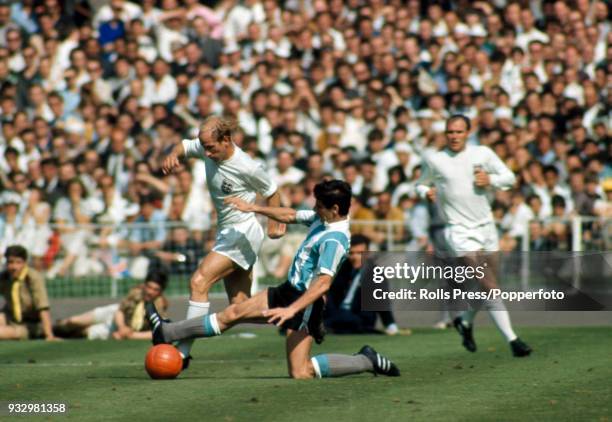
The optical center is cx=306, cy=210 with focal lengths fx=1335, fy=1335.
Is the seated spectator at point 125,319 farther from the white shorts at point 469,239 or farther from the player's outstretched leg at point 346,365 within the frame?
the player's outstretched leg at point 346,365

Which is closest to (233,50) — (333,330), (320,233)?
(333,330)

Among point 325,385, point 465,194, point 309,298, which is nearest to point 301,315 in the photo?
point 309,298

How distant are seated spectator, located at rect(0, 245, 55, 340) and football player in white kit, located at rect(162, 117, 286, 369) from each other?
4951 mm

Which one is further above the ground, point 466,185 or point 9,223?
point 466,185

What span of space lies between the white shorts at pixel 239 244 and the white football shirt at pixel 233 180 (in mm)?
88

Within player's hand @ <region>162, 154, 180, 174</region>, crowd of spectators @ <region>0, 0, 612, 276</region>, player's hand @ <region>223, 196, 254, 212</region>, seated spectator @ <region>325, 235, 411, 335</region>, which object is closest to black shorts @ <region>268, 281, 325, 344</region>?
player's hand @ <region>223, 196, 254, 212</region>

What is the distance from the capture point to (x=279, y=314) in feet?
32.5

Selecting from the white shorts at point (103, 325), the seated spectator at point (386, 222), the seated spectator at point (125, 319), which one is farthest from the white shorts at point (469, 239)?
the seated spectator at point (386, 222)

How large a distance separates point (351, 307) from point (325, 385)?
6.43 metres

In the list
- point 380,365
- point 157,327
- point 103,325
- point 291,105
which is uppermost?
point 291,105

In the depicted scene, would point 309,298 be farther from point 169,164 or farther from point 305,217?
point 169,164

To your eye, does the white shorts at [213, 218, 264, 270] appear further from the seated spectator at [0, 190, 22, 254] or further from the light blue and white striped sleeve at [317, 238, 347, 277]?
the seated spectator at [0, 190, 22, 254]

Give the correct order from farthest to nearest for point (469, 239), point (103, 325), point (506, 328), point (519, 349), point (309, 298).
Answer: point (103, 325)
point (469, 239)
point (506, 328)
point (519, 349)
point (309, 298)

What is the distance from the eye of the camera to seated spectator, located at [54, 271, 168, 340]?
636 inches
